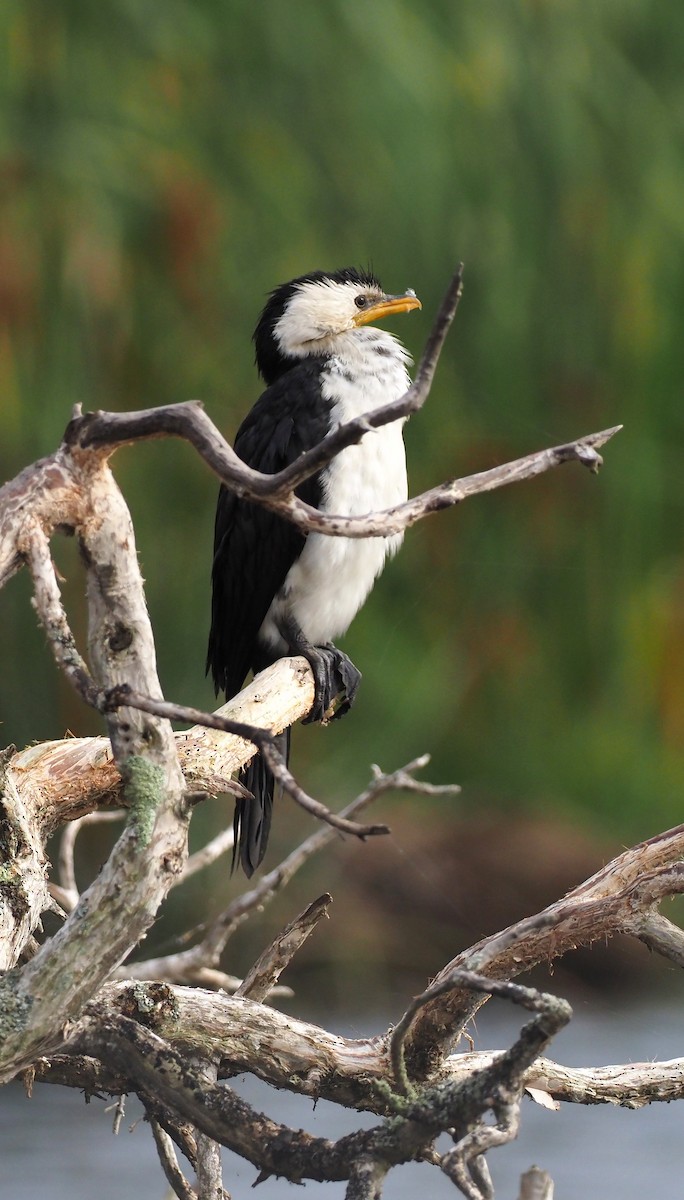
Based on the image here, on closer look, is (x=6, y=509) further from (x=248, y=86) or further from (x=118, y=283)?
(x=248, y=86)

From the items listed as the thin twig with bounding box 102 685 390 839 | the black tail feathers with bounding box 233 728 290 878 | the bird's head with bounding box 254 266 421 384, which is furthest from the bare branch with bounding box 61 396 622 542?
the bird's head with bounding box 254 266 421 384

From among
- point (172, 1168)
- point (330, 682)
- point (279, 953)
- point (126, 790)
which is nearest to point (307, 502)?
point (330, 682)

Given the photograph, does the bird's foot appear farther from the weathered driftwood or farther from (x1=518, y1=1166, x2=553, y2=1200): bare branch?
(x1=518, y1=1166, x2=553, y2=1200): bare branch

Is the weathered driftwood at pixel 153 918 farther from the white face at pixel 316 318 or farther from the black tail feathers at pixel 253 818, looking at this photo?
the white face at pixel 316 318

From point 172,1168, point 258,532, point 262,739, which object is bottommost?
point 172,1168

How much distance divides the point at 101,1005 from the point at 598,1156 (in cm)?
300

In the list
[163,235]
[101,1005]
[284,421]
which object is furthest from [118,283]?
[101,1005]

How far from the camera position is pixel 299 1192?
370 centimetres

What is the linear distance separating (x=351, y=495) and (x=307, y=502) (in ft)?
0.35

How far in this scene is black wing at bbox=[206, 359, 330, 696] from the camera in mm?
2363

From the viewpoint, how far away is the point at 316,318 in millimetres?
2570

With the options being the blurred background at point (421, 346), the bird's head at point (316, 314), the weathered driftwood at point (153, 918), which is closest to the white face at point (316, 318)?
the bird's head at point (316, 314)

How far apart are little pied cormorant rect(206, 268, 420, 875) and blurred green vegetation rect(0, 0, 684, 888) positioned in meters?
1.83

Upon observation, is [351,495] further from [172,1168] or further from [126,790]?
[126,790]
